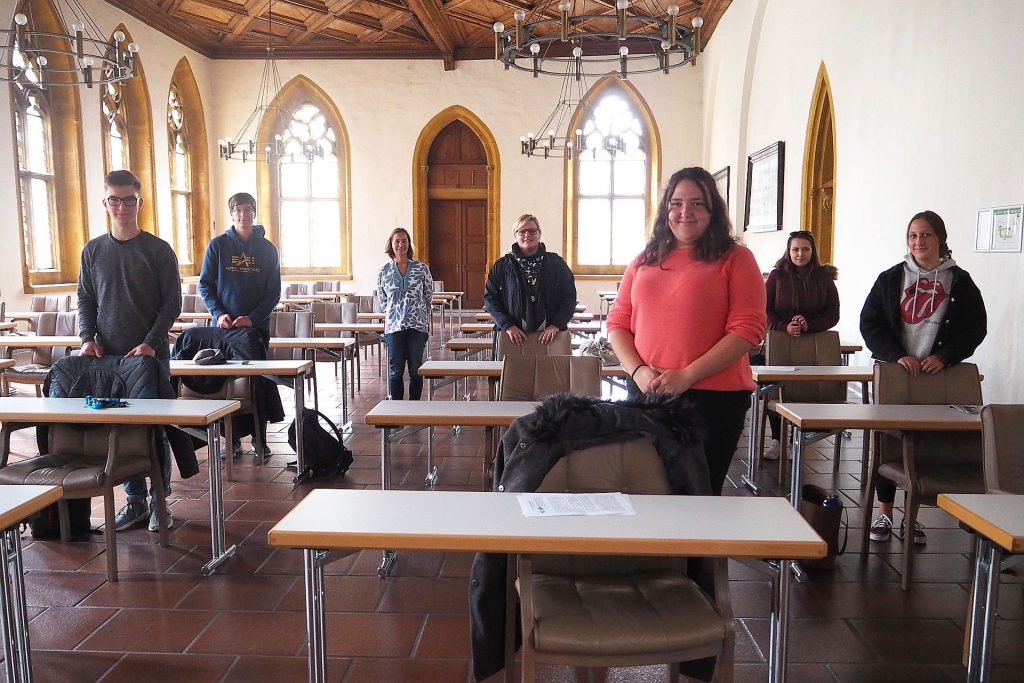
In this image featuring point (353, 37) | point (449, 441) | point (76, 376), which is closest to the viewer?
point (76, 376)

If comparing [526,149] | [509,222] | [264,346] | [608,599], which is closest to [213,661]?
[608,599]

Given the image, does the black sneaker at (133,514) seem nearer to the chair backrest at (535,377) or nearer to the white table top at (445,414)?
the white table top at (445,414)

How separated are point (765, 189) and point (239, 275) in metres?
6.96

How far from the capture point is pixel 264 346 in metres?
4.86

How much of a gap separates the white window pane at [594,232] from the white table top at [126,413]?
11.8 m

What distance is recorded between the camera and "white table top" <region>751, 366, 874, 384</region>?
13.5 ft

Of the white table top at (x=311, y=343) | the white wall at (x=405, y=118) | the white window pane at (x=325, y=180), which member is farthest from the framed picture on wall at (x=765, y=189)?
the white window pane at (x=325, y=180)

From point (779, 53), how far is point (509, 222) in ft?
20.4

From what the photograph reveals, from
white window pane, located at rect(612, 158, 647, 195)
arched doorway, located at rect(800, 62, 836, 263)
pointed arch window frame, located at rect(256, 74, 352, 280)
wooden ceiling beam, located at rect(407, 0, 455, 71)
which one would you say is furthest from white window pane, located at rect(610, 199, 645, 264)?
arched doorway, located at rect(800, 62, 836, 263)

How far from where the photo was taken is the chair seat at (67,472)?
9.98 ft

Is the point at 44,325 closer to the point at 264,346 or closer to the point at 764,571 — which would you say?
the point at 264,346

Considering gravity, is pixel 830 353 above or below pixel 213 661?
above

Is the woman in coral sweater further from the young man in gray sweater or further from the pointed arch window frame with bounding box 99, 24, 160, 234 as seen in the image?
the pointed arch window frame with bounding box 99, 24, 160, 234

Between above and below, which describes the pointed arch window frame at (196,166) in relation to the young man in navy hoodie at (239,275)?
above
